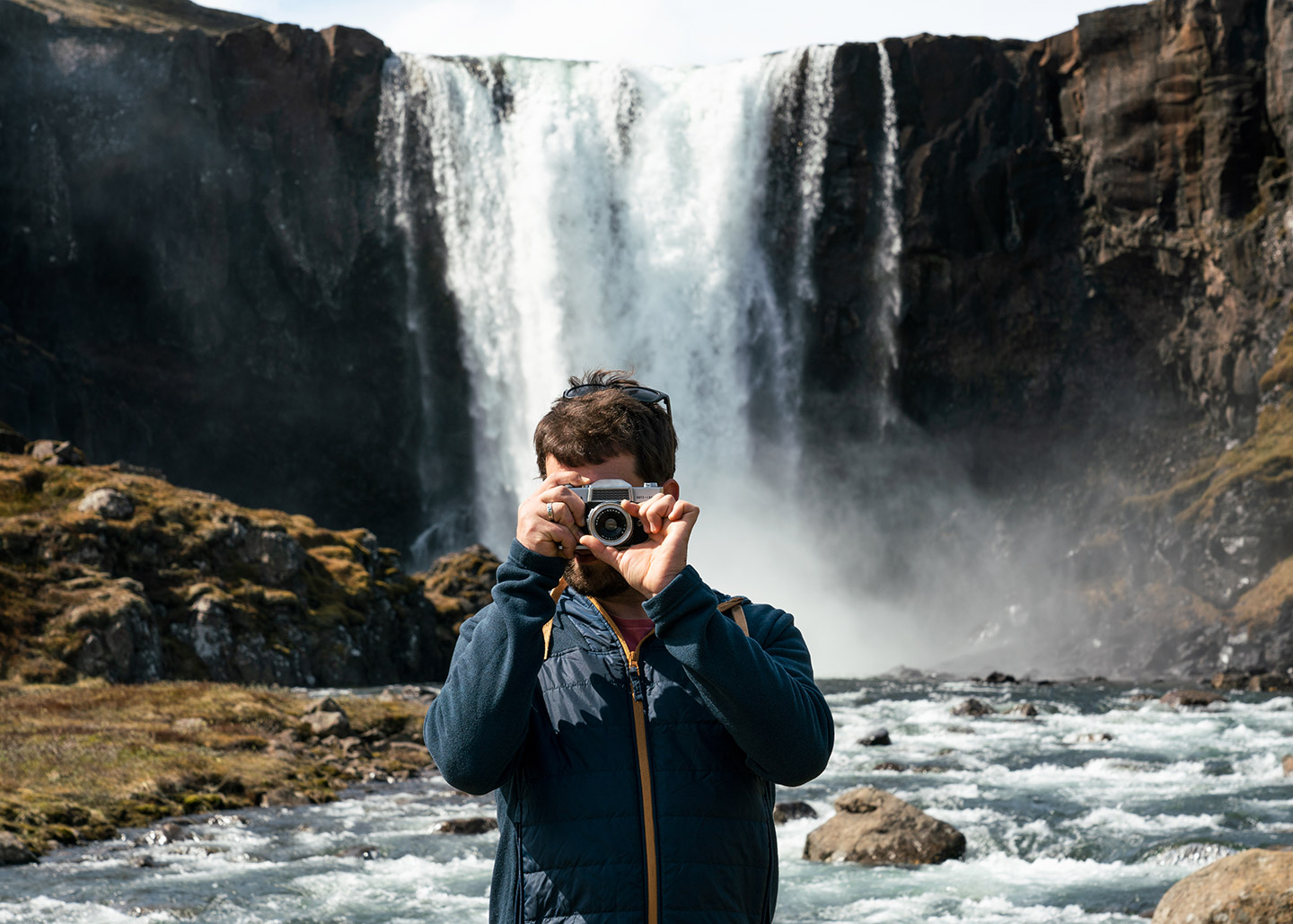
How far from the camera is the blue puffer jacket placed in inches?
119

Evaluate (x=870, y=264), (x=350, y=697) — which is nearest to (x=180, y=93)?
(x=870, y=264)

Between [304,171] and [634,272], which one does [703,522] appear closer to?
[634,272]

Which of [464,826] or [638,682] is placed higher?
[638,682]

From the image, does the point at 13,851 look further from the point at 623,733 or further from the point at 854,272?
A: the point at 854,272

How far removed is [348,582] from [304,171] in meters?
27.6

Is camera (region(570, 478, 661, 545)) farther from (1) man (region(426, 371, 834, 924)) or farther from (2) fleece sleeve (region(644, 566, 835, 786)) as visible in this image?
(2) fleece sleeve (region(644, 566, 835, 786))

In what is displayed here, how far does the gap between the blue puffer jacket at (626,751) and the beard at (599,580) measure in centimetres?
Answer: 10

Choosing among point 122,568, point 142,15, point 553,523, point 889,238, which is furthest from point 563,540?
point 142,15

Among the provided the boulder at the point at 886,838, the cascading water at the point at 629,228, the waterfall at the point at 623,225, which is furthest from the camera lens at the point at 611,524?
the cascading water at the point at 629,228

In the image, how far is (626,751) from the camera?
10.3 ft

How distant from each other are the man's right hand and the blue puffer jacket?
0.14 ft

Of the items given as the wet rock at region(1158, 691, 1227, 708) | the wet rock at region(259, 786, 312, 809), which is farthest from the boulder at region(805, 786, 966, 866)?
the wet rock at region(1158, 691, 1227, 708)

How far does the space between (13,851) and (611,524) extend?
12132mm

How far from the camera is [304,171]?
59281 millimetres
